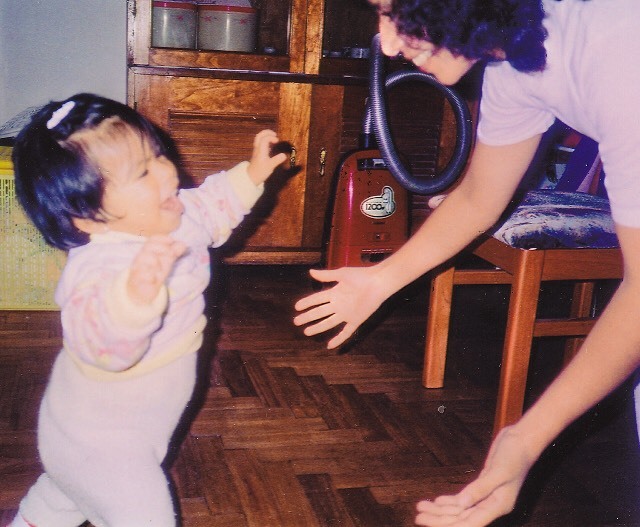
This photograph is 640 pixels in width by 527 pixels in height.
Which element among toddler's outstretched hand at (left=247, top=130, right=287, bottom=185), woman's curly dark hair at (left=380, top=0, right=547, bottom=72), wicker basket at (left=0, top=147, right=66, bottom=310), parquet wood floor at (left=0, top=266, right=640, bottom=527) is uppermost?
woman's curly dark hair at (left=380, top=0, right=547, bottom=72)

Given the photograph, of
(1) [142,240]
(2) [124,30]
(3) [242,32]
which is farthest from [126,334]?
(2) [124,30]

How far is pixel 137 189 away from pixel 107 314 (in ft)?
0.62

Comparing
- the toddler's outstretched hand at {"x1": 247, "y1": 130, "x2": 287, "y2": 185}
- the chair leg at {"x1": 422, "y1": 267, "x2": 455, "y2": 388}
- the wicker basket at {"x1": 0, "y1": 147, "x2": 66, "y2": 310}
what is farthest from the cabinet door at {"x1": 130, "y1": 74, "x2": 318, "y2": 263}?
the toddler's outstretched hand at {"x1": 247, "y1": 130, "x2": 287, "y2": 185}

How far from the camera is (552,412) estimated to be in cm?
70

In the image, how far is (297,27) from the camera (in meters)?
2.22

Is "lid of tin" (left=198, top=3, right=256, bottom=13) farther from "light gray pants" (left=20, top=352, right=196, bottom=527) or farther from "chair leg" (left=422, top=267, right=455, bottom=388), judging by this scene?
"light gray pants" (left=20, top=352, right=196, bottom=527)

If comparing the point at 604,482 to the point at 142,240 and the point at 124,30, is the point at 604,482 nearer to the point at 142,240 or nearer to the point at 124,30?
the point at 142,240

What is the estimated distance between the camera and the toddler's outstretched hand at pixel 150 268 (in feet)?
2.49

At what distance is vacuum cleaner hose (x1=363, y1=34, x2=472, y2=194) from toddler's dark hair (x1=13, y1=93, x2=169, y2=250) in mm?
1070

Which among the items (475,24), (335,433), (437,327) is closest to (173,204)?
(475,24)

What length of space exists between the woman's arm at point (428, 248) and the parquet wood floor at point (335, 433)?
385mm

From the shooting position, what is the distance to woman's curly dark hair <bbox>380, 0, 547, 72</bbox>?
2.34 feet

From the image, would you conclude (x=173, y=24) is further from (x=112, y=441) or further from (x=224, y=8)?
(x=112, y=441)

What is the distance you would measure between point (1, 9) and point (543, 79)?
7.34 ft
